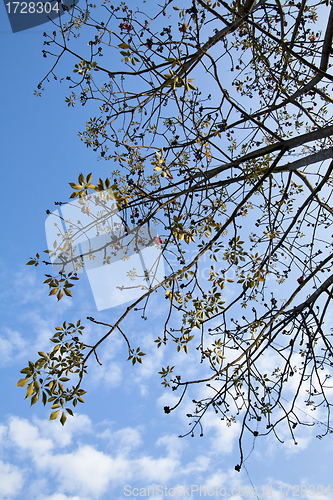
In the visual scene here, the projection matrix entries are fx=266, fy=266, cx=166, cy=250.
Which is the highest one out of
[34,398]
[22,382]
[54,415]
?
[22,382]

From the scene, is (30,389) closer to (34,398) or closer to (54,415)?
(34,398)

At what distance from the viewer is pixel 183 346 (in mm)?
2652

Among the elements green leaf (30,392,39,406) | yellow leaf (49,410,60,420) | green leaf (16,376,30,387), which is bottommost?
yellow leaf (49,410,60,420)

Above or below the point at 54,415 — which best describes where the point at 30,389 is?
above

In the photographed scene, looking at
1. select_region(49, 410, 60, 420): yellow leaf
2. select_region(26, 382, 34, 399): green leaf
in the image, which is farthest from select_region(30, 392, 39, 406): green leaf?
select_region(49, 410, 60, 420): yellow leaf

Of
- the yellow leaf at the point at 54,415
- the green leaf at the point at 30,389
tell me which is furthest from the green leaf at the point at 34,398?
the yellow leaf at the point at 54,415

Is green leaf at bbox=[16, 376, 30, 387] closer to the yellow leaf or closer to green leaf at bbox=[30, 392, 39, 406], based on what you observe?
green leaf at bbox=[30, 392, 39, 406]

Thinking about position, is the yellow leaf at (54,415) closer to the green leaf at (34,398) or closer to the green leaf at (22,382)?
the green leaf at (34,398)

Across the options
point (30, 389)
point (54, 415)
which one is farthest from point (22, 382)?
point (54, 415)

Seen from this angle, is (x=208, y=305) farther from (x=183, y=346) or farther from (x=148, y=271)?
(x=148, y=271)

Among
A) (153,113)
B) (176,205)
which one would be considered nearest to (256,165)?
(176,205)

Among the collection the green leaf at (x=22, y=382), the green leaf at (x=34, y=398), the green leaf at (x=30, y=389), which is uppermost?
the green leaf at (x=22, y=382)

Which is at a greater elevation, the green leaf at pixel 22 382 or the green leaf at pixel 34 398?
the green leaf at pixel 22 382

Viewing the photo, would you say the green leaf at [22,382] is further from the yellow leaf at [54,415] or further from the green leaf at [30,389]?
the yellow leaf at [54,415]
